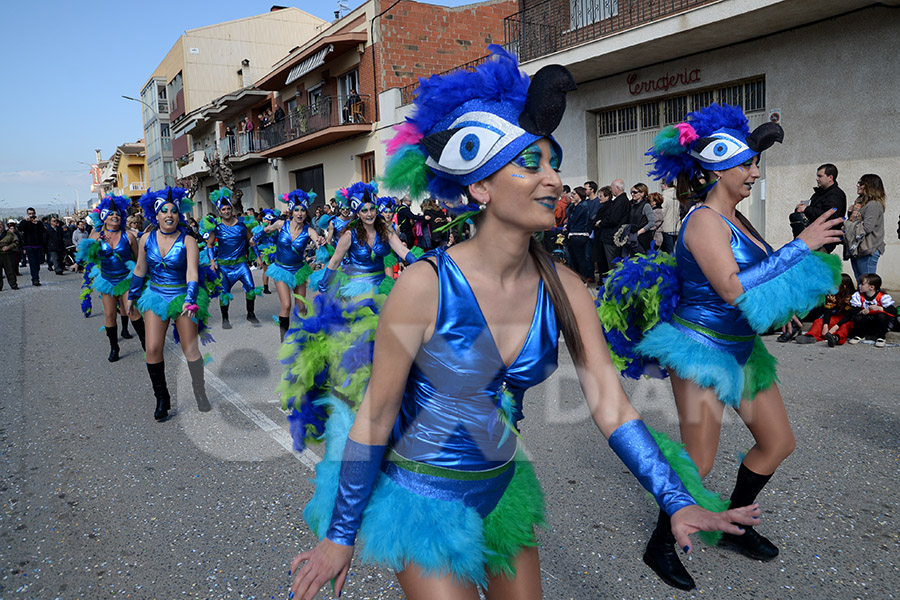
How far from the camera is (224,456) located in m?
4.78

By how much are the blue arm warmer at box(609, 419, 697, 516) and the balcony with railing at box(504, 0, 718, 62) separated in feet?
37.8

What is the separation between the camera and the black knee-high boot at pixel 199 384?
19.1 feet

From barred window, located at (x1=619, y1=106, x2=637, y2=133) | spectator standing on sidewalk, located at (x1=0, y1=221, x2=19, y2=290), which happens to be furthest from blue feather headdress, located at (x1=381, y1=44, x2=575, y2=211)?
spectator standing on sidewalk, located at (x1=0, y1=221, x2=19, y2=290)

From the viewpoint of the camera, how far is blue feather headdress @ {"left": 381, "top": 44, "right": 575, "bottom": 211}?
1756 millimetres

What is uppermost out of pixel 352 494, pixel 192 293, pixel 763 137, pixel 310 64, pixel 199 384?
pixel 310 64

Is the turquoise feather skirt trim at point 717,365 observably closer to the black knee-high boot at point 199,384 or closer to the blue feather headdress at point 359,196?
the black knee-high boot at point 199,384

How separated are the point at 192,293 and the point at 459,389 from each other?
4324 mm

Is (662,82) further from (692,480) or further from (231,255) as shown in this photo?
(692,480)

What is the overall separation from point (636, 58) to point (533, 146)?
40.0 ft

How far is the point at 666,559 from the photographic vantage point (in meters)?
2.97

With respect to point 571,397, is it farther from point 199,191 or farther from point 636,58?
point 199,191

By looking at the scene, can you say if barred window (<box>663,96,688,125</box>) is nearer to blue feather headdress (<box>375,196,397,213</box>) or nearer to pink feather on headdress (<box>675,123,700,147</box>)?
blue feather headdress (<box>375,196,397,213</box>)

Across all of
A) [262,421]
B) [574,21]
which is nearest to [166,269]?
[262,421]

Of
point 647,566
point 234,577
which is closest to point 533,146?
point 647,566
